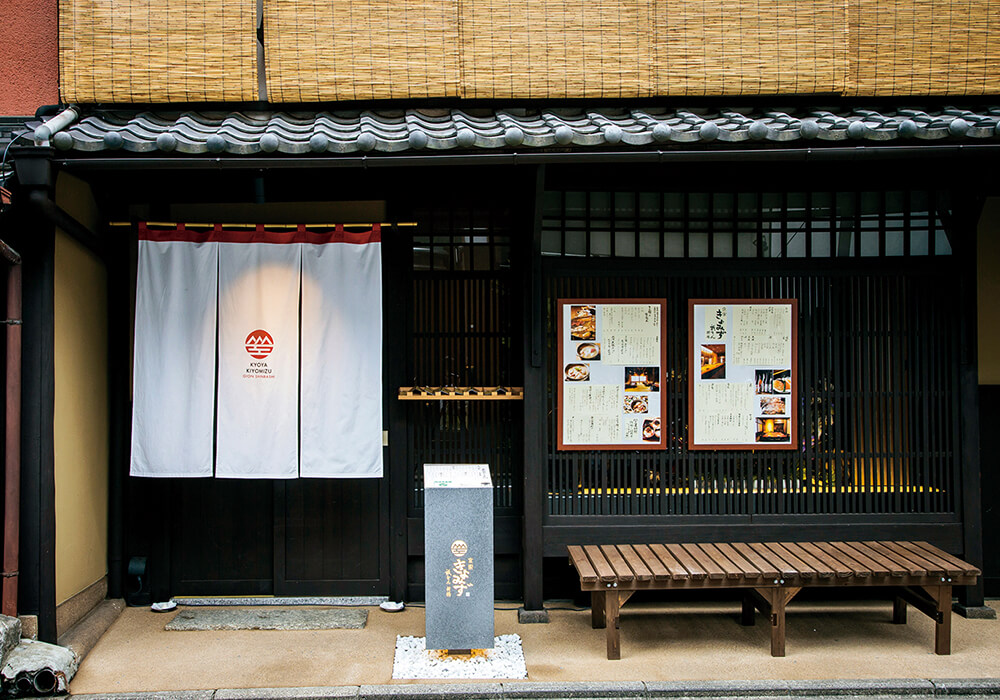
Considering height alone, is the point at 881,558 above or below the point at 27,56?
below

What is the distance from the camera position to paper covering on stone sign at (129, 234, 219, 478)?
653 cm

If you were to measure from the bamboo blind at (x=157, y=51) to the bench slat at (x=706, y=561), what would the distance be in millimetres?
6022

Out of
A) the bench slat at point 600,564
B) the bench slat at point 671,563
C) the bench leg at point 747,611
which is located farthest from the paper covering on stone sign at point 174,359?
the bench leg at point 747,611

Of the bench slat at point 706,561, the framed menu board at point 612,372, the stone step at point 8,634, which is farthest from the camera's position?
the framed menu board at point 612,372

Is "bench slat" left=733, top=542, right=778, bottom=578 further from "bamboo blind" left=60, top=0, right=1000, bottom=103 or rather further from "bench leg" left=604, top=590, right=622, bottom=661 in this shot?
"bamboo blind" left=60, top=0, right=1000, bottom=103

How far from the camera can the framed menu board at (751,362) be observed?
7.01 m

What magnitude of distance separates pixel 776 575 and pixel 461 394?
127 inches

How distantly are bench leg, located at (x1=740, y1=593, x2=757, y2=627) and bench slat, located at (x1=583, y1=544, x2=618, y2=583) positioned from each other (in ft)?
4.62

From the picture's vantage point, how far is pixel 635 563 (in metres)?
6.17

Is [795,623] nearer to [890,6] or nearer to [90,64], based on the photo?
[890,6]

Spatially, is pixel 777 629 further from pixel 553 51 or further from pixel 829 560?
pixel 553 51

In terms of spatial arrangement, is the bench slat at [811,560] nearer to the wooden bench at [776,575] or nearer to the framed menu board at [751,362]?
the wooden bench at [776,575]

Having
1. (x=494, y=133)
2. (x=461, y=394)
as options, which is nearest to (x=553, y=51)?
(x=494, y=133)

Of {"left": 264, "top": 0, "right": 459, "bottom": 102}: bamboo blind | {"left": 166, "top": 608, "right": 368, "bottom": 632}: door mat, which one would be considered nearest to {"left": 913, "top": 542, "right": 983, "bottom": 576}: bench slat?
{"left": 166, "top": 608, "right": 368, "bottom": 632}: door mat
